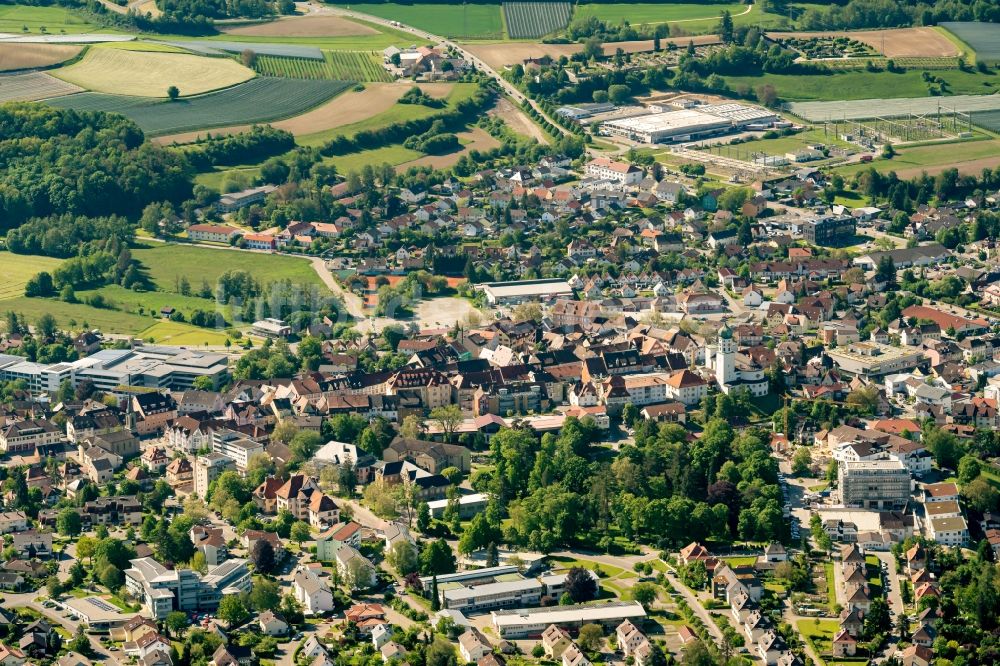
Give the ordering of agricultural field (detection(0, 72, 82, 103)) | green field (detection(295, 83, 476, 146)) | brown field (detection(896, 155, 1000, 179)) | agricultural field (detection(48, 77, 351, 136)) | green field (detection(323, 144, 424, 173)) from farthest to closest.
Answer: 1. agricultural field (detection(0, 72, 82, 103))
2. agricultural field (detection(48, 77, 351, 136))
3. green field (detection(295, 83, 476, 146))
4. green field (detection(323, 144, 424, 173))
5. brown field (detection(896, 155, 1000, 179))

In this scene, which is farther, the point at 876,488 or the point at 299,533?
the point at 876,488

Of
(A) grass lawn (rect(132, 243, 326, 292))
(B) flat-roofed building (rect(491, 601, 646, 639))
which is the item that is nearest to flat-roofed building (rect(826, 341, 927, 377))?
(B) flat-roofed building (rect(491, 601, 646, 639))

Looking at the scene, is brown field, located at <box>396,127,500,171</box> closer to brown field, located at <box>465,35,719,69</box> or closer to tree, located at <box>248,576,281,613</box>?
brown field, located at <box>465,35,719,69</box>

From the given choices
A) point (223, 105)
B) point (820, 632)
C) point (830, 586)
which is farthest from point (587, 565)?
point (223, 105)

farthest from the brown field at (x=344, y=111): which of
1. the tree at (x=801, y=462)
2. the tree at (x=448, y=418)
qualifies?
the tree at (x=801, y=462)

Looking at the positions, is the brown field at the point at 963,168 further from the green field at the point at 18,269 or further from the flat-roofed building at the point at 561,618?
the flat-roofed building at the point at 561,618

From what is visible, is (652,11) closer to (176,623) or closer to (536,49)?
(536,49)
